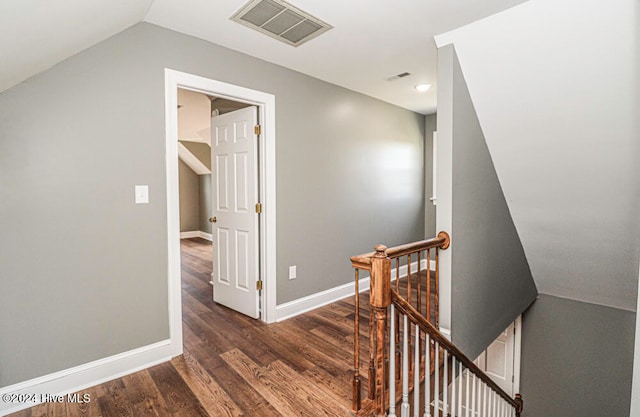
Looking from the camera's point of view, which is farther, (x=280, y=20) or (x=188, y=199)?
(x=188, y=199)

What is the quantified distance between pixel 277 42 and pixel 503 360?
4.39 m

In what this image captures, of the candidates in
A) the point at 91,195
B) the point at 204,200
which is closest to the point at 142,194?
the point at 91,195

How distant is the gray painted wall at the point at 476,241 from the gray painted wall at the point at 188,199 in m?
6.95

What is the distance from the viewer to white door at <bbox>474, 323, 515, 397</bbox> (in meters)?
3.84

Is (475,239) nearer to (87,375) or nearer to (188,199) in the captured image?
(87,375)

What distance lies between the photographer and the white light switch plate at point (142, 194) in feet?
7.16

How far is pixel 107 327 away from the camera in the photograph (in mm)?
2080

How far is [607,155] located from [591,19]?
952 millimetres

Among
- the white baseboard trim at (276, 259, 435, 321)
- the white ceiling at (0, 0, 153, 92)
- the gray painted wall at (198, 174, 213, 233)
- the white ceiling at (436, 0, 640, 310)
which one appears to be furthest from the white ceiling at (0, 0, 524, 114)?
the gray painted wall at (198, 174, 213, 233)

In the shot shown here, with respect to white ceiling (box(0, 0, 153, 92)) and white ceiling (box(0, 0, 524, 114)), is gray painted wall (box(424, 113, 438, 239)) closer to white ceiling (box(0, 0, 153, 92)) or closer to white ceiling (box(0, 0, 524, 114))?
white ceiling (box(0, 0, 524, 114))

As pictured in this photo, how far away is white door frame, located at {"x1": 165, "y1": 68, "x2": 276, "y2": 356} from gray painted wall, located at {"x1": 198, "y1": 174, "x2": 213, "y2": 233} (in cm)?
523

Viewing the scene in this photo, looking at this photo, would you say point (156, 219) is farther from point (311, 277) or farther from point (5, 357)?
→ point (311, 277)

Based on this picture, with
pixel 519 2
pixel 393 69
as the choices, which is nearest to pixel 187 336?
pixel 393 69

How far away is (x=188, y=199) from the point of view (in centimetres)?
794
